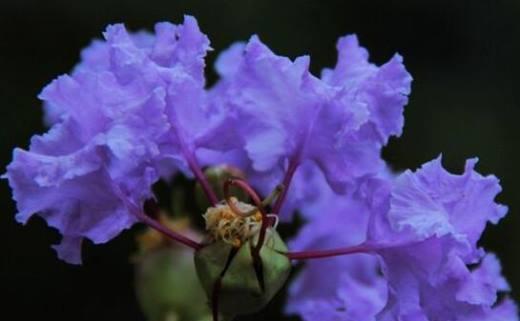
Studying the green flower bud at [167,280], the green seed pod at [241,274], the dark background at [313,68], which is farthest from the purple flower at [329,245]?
the dark background at [313,68]

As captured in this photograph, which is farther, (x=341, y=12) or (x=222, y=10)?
(x=341, y=12)

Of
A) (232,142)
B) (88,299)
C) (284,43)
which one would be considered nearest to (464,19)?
(284,43)

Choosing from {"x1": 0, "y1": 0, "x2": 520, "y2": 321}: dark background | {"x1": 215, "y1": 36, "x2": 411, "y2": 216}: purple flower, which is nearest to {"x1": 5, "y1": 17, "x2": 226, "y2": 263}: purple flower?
{"x1": 215, "y1": 36, "x2": 411, "y2": 216}: purple flower

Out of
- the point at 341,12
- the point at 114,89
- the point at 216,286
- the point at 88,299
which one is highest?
the point at 341,12

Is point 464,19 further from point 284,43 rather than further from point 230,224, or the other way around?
point 230,224

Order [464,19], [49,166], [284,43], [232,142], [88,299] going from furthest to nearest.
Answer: [464,19]
[284,43]
[88,299]
[232,142]
[49,166]

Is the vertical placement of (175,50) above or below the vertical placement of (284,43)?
below

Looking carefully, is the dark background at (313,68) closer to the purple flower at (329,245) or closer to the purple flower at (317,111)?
the purple flower at (329,245)
